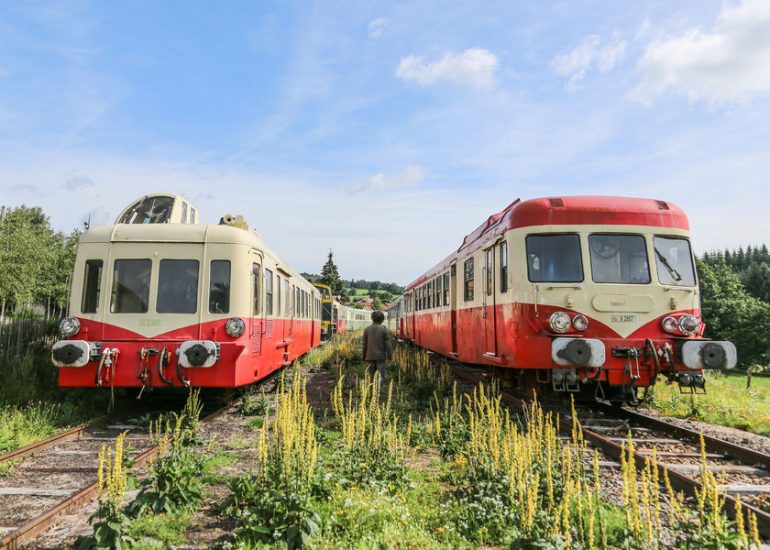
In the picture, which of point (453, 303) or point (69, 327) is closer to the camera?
point (69, 327)

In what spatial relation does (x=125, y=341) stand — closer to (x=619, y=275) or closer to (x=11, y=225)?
(x=619, y=275)

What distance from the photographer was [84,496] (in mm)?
4684

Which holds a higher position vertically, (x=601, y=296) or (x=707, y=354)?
(x=601, y=296)

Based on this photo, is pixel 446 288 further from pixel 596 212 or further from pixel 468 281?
pixel 596 212

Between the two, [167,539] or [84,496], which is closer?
[167,539]

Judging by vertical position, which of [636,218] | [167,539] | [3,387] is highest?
[636,218]

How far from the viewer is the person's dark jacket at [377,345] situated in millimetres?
10289

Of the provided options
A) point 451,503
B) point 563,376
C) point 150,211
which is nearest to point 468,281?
point 563,376

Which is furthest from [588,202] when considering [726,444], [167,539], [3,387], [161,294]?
[3,387]

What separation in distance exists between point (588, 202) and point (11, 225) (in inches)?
2021

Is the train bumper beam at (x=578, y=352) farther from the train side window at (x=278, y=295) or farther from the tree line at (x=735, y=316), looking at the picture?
the tree line at (x=735, y=316)

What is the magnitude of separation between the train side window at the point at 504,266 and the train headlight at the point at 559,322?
1114mm

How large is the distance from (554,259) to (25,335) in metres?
9.69

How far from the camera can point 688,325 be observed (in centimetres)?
793
